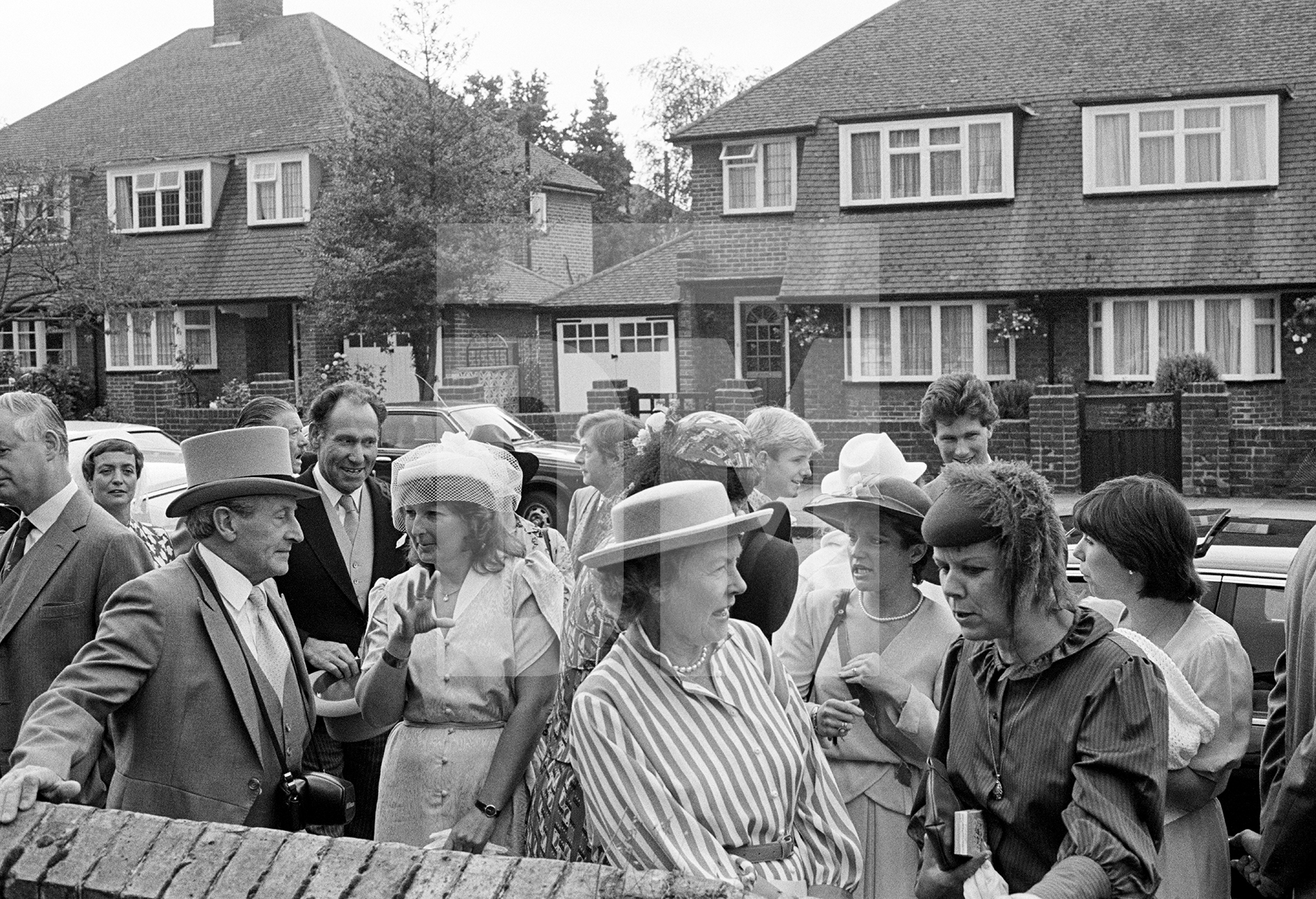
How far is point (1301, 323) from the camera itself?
70.7ft

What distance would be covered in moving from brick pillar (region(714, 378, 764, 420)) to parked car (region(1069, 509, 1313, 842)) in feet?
6.46

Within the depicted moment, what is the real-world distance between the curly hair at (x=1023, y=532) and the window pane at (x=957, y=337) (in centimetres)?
2104

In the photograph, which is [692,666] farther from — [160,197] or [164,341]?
[160,197]

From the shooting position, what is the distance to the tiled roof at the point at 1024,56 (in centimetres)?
2331

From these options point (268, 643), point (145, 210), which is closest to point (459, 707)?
point (268, 643)

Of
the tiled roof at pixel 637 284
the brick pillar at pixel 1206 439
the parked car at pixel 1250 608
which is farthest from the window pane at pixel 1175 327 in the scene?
the tiled roof at pixel 637 284

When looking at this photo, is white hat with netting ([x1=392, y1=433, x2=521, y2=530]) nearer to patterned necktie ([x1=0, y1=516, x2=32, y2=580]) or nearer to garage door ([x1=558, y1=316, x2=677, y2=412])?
garage door ([x1=558, y1=316, x2=677, y2=412])

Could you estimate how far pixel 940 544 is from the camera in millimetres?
2867

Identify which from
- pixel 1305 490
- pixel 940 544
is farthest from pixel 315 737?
pixel 1305 490

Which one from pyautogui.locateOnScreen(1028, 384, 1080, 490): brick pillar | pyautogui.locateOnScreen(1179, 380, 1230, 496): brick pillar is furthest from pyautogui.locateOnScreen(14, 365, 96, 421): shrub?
pyautogui.locateOnScreen(1179, 380, 1230, 496): brick pillar

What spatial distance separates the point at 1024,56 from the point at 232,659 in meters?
24.3

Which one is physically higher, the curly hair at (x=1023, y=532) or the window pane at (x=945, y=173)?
the window pane at (x=945, y=173)

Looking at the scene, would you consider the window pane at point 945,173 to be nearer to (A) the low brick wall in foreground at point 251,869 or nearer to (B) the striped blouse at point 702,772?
(B) the striped blouse at point 702,772

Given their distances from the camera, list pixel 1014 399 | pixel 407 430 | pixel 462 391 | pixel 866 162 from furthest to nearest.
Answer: pixel 866 162 < pixel 1014 399 < pixel 407 430 < pixel 462 391
